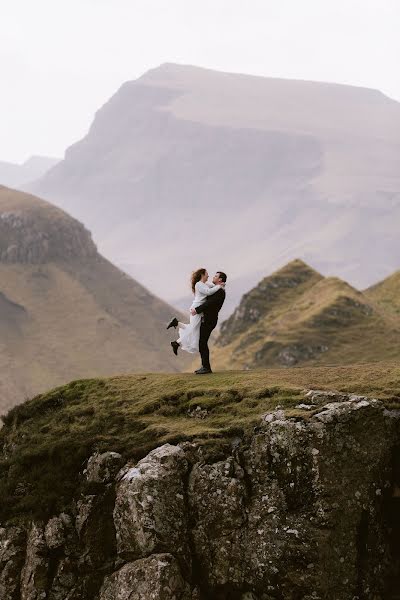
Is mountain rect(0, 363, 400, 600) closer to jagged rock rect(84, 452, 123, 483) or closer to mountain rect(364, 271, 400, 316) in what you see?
jagged rock rect(84, 452, 123, 483)

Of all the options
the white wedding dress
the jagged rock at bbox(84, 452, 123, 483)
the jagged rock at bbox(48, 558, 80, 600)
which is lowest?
the jagged rock at bbox(48, 558, 80, 600)

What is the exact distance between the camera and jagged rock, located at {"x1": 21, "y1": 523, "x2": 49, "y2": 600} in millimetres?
19281

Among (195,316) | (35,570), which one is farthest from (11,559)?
(195,316)

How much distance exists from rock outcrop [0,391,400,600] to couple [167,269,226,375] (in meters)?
7.10

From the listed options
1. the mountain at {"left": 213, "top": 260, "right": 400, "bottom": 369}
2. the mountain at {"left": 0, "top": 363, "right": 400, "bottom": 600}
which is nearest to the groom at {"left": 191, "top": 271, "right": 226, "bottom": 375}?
the mountain at {"left": 0, "top": 363, "right": 400, "bottom": 600}

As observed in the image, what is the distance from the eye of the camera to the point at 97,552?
19531mm

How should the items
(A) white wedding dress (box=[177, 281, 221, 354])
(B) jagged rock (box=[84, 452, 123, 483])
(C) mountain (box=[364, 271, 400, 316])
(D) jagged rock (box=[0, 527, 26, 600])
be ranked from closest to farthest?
(D) jagged rock (box=[0, 527, 26, 600]), (B) jagged rock (box=[84, 452, 123, 483]), (A) white wedding dress (box=[177, 281, 221, 354]), (C) mountain (box=[364, 271, 400, 316])

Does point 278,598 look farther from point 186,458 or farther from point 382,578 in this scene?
point 186,458

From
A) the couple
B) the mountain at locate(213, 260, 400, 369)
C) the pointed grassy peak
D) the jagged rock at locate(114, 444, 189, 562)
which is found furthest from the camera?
the pointed grassy peak

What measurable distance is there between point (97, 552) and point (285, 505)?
17.5 ft

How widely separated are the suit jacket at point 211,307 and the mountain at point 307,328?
38895 mm

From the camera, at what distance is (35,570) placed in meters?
19.5

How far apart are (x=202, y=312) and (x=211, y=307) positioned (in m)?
0.39

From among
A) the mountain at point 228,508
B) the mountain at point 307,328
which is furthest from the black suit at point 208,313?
the mountain at point 307,328
